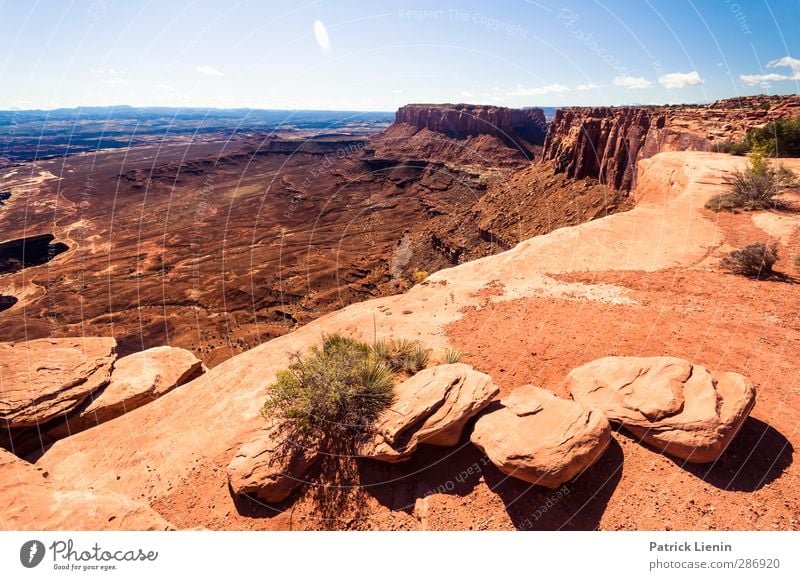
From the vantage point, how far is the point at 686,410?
547cm

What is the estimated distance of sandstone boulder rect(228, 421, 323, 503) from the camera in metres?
5.91

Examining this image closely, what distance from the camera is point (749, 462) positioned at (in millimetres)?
5293

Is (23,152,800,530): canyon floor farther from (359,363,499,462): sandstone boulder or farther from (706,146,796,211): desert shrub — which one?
(706,146,796,211): desert shrub

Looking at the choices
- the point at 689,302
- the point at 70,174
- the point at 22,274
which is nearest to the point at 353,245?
the point at 22,274

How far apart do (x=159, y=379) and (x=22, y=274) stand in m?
59.0

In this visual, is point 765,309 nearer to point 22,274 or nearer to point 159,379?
point 159,379

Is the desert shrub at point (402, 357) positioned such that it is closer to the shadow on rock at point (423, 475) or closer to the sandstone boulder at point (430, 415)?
the sandstone boulder at point (430, 415)

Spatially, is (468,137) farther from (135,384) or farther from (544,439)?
(544,439)

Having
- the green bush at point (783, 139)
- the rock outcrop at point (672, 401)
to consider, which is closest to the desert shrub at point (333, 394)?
the rock outcrop at point (672, 401)

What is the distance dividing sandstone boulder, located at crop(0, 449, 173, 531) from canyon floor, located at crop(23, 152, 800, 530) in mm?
786

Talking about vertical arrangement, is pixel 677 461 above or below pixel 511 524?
above

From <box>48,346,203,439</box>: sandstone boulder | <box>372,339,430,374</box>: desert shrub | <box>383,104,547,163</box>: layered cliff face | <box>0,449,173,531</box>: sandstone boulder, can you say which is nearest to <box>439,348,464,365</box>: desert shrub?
<box>372,339,430,374</box>: desert shrub

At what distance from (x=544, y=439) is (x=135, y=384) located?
11.4 m

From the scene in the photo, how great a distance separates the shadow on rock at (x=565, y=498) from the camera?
5.04 metres
